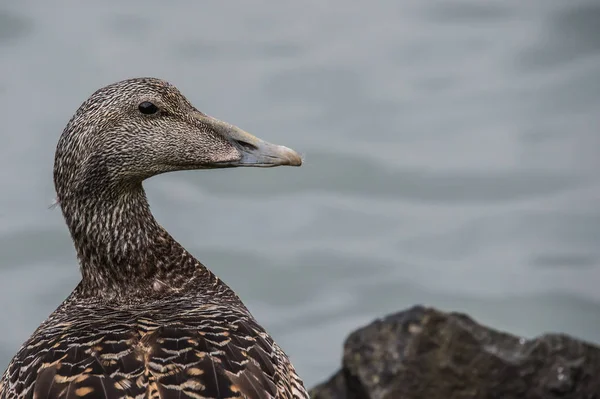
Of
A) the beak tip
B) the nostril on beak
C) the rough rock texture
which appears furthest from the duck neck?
the rough rock texture

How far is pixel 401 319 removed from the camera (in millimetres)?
7879

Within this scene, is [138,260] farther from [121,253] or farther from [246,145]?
[246,145]

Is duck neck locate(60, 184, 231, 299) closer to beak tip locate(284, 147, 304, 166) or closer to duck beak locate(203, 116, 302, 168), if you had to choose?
duck beak locate(203, 116, 302, 168)

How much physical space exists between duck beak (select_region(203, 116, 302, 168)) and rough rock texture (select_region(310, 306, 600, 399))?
171 cm

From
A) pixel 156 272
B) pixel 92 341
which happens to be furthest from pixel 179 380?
pixel 156 272

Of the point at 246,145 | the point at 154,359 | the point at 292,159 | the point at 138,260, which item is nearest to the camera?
the point at 154,359

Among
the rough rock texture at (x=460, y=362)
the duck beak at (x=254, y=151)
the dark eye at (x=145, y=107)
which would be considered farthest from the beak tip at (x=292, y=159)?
the rough rock texture at (x=460, y=362)

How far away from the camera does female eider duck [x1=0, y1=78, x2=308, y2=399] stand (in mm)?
5578

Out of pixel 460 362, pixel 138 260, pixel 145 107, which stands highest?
pixel 145 107

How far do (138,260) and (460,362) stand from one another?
2049 millimetres

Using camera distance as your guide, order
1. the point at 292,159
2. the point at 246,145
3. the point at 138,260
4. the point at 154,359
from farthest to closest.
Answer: the point at 138,260
the point at 246,145
the point at 292,159
the point at 154,359

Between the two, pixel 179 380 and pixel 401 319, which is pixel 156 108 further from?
pixel 401 319

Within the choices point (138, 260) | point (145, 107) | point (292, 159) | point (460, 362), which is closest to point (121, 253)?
point (138, 260)

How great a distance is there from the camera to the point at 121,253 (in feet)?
21.6
